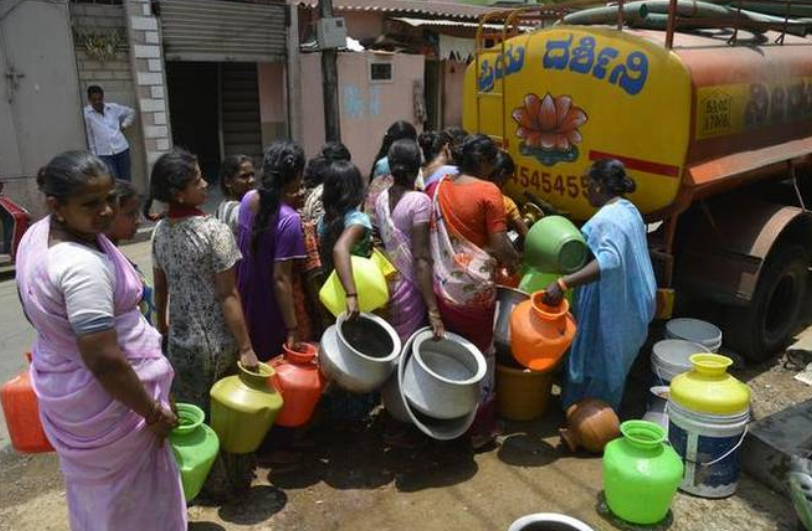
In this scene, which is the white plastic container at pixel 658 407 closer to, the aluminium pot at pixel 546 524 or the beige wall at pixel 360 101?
the aluminium pot at pixel 546 524

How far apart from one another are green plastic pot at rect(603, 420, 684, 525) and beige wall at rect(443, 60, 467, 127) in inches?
445

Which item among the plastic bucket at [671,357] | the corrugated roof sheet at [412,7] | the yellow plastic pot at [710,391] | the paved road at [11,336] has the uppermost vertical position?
the corrugated roof sheet at [412,7]

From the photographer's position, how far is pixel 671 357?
369 centimetres

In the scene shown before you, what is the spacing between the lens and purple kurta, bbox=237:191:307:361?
302 cm

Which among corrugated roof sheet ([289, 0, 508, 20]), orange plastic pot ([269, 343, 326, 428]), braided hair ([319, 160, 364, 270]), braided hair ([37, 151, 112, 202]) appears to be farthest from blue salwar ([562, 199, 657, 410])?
corrugated roof sheet ([289, 0, 508, 20])

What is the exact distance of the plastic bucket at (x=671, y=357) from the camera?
141 inches

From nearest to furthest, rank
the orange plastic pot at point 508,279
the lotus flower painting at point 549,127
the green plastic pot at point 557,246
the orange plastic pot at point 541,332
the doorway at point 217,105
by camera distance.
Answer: the orange plastic pot at point 541,332 → the green plastic pot at point 557,246 → the orange plastic pot at point 508,279 → the lotus flower painting at point 549,127 → the doorway at point 217,105

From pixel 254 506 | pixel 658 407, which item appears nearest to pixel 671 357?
pixel 658 407

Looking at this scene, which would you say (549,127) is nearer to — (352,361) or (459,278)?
(459,278)

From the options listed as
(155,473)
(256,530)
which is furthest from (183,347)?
(256,530)

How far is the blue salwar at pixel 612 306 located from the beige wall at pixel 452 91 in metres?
10.5

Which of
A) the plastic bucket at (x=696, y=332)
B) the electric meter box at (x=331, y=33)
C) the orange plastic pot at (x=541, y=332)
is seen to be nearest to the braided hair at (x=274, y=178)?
the orange plastic pot at (x=541, y=332)

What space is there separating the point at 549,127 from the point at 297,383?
7.53ft

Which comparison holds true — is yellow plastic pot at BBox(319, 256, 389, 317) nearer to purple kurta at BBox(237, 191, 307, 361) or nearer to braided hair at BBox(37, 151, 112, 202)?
purple kurta at BBox(237, 191, 307, 361)
